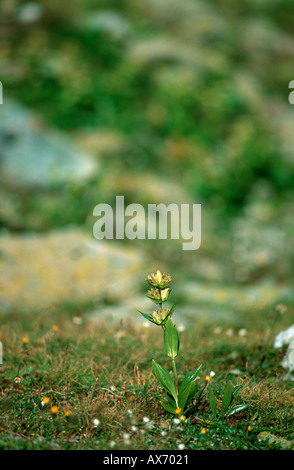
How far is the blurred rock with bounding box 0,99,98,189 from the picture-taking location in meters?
9.06

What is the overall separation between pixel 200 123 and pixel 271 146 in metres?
1.46

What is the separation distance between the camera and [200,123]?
10070mm

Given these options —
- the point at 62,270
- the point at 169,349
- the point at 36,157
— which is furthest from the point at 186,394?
the point at 36,157

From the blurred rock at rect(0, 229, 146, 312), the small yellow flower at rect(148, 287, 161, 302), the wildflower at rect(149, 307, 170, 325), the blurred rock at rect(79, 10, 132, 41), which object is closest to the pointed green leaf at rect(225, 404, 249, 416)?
the wildflower at rect(149, 307, 170, 325)

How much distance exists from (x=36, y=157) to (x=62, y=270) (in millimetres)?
2792

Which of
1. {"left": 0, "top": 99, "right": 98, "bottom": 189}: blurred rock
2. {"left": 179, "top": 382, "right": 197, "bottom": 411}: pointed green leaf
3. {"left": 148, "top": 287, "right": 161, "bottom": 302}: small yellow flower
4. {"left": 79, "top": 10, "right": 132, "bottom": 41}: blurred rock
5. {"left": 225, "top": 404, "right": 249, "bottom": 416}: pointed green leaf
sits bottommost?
{"left": 225, "top": 404, "right": 249, "bottom": 416}: pointed green leaf

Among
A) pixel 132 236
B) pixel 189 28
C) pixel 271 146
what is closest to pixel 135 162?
pixel 132 236

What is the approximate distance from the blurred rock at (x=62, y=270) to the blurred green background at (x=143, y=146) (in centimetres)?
2

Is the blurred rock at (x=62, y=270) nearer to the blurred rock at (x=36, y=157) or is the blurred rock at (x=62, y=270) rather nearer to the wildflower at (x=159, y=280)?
the blurred rock at (x=36, y=157)

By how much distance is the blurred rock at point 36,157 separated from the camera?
906cm

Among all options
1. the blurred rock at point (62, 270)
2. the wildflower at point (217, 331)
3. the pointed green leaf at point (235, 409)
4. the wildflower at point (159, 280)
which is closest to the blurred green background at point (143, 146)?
the blurred rock at point (62, 270)

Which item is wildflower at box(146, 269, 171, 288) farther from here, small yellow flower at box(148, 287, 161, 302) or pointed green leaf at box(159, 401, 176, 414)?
pointed green leaf at box(159, 401, 176, 414)

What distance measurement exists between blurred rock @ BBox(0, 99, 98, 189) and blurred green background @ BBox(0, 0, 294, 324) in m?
0.03
